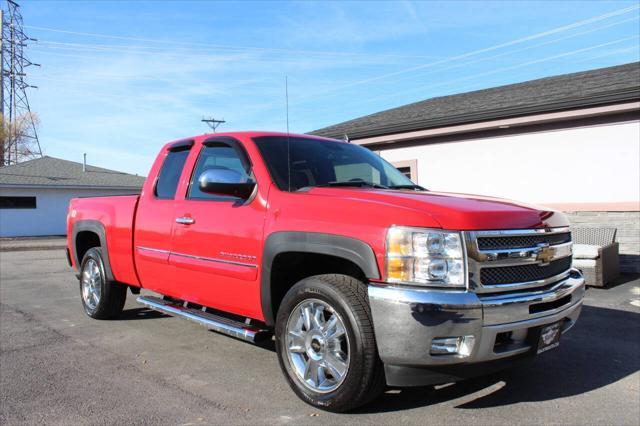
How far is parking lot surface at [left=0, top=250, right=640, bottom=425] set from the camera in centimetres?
348

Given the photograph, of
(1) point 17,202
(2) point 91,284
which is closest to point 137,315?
(2) point 91,284

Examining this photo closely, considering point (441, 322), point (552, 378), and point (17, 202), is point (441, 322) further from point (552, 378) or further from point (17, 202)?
point (17, 202)

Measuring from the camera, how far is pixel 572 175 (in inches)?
405

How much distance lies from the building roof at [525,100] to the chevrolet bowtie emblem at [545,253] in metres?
7.22

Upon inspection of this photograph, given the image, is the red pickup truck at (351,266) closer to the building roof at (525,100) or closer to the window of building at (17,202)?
the building roof at (525,100)

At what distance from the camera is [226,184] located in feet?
13.1

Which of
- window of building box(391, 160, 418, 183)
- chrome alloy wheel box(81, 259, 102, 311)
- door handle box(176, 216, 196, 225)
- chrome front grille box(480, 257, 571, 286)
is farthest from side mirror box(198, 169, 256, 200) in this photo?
window of building box(391, 160, 418, 183)

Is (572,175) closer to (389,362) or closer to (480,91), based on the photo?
(480,91)

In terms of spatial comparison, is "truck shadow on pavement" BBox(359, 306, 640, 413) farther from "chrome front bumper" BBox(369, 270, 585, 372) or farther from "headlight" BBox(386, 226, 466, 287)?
"headlight" BBox(386, 226, 466, 287)

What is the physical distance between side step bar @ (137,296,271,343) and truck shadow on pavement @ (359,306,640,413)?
1.00 meters

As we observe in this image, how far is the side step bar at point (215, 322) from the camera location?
13.1 ft

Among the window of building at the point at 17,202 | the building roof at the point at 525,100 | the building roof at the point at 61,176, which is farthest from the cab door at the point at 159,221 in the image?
the window of building at the point at 17,202

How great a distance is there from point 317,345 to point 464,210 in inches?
53.9

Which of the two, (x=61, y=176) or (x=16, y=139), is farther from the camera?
(x=16, y=139)
